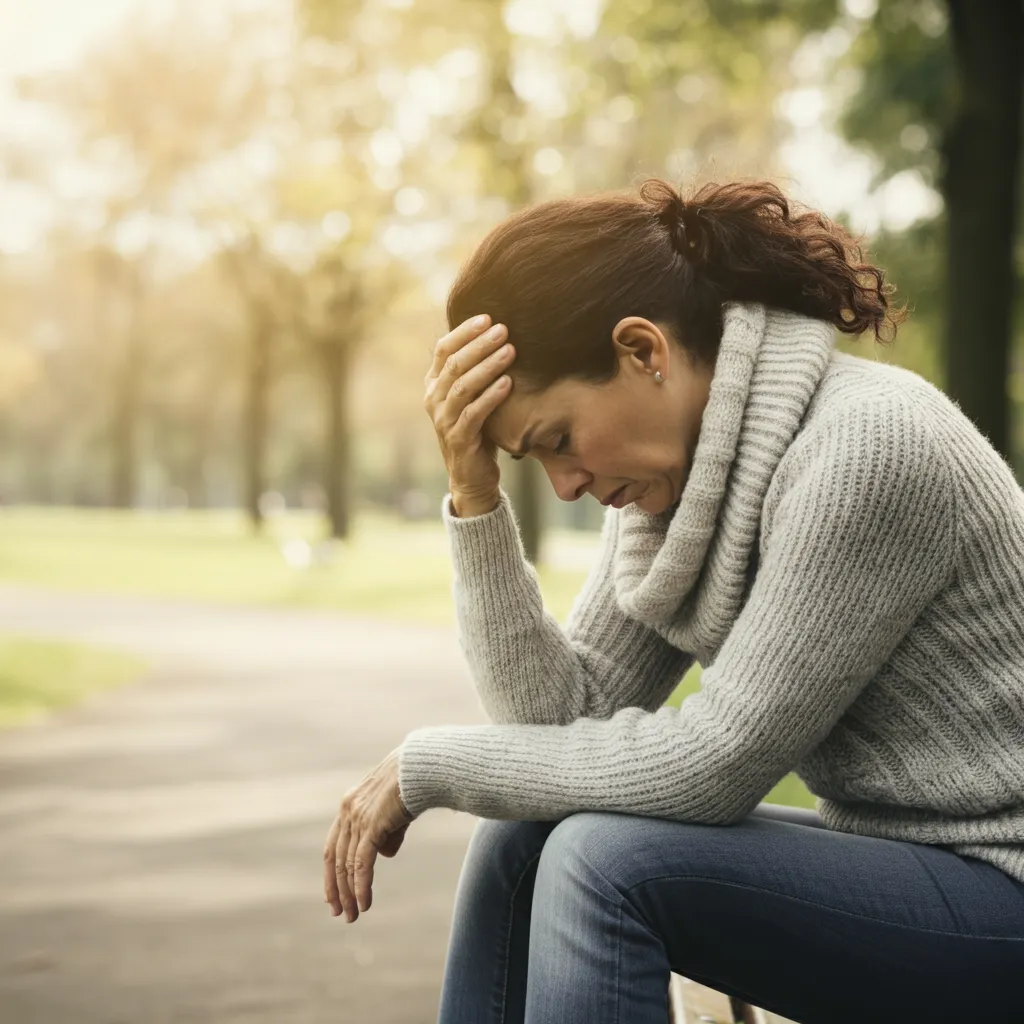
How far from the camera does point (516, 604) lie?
2457mm

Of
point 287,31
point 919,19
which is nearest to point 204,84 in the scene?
point 287,31

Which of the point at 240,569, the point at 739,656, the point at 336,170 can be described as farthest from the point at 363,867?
the point at 336,170

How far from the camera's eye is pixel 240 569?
18422mm

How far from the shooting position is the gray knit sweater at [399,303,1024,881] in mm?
1897

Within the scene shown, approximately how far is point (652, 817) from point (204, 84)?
23.8 meters

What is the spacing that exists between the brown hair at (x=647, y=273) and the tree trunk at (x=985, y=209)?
5.62 metres

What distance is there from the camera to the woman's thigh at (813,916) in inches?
72.7

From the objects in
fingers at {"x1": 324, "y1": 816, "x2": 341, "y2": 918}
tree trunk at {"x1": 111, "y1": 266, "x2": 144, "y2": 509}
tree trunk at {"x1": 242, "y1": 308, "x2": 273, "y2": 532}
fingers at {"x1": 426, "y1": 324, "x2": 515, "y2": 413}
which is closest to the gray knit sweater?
fingers at {"x1": 324, "y1": 816, "x2": 341, "y2": 918}

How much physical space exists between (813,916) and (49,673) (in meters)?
7.64

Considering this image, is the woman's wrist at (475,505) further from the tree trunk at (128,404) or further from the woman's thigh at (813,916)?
the tree trunk at (128,404)

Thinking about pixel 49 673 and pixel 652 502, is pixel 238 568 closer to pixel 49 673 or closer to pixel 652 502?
pixel 49 673

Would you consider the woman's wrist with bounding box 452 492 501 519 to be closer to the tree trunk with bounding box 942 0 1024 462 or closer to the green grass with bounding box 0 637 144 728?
the green grass with bounding box 0 637 144 728

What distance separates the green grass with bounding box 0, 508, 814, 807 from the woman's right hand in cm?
386

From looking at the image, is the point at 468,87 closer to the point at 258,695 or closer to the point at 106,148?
the point at 258,695
